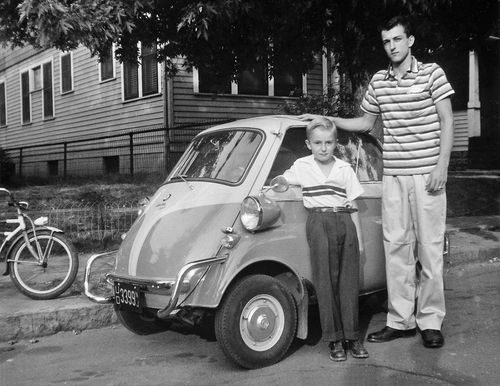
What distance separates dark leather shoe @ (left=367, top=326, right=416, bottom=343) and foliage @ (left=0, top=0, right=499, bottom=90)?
3926 mm

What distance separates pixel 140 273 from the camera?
4.29 meters

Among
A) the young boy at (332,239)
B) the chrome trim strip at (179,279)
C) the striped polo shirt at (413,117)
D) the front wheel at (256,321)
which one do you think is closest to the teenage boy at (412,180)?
the striped polo shirt at (413,117)

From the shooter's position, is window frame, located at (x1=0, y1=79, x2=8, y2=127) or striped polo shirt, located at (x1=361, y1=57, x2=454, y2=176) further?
window frame, located at (x1=0, y1=79, x2=8, y2=127)

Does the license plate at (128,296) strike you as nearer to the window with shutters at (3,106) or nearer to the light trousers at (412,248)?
the light trousers at (412,248)

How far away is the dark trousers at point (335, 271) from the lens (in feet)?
13.5

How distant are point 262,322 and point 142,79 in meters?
13.6

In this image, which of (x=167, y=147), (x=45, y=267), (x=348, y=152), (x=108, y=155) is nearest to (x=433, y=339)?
(x=348, y=152)

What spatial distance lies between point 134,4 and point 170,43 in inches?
77.9

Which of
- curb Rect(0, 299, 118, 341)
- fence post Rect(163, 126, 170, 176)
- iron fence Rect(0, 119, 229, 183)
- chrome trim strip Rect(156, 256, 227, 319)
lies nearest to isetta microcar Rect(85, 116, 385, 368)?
chrome trim strip Rect(156, 256, 227, 319)

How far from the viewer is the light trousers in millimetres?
4465

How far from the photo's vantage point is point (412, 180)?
4.49 meters

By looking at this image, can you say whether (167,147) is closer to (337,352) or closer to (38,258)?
(38,258)

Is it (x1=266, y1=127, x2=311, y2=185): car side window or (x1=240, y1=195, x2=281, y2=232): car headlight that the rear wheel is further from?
(x1=266, y1=127, x2=311, y2=185): car side window

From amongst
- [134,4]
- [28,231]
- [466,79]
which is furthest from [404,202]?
[466,79]
